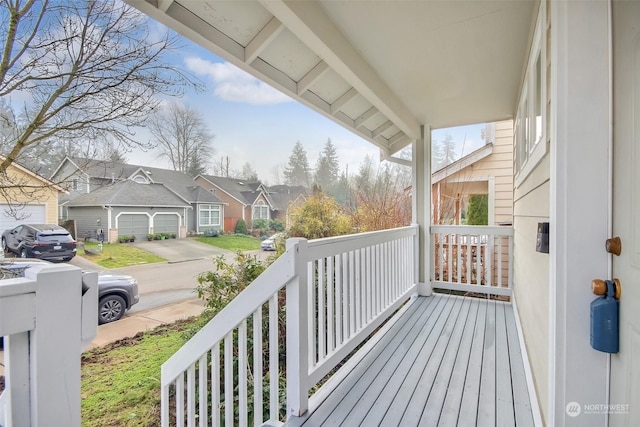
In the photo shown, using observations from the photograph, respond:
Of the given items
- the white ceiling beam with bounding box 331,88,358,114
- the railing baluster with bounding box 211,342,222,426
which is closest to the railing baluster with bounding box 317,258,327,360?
the railing baluster with bounding box 211,342,222,426

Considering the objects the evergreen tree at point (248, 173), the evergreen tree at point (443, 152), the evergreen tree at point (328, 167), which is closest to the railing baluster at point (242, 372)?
the evergreen tree at point (248, 173)

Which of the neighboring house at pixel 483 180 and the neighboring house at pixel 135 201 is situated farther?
the neighboring house at pixel 483 180

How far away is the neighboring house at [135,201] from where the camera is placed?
1541 mm

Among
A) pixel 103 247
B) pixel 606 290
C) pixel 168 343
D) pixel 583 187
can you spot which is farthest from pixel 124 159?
pixel 606 290

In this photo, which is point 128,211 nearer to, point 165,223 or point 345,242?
point 165,223

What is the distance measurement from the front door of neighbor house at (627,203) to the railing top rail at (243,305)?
1315 millimetres

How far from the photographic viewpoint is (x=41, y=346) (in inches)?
Result: 26.8

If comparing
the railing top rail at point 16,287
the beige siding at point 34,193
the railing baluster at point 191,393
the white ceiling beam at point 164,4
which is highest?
the white ceiling beam at point 164,4

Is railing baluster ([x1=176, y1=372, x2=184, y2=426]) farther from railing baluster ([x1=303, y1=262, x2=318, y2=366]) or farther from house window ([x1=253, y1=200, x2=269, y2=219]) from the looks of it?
house window ([x1=253, y1=200, x2=269, y2=219])

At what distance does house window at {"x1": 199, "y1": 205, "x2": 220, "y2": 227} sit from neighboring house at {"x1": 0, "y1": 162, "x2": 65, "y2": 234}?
0.88 m

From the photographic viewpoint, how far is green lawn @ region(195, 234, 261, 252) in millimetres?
2382

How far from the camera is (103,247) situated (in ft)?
5.53

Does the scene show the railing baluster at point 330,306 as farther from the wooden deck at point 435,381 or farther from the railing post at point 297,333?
the railing post at point 297,333

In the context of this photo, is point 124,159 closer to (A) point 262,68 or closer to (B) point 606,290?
(A) point 262,68
